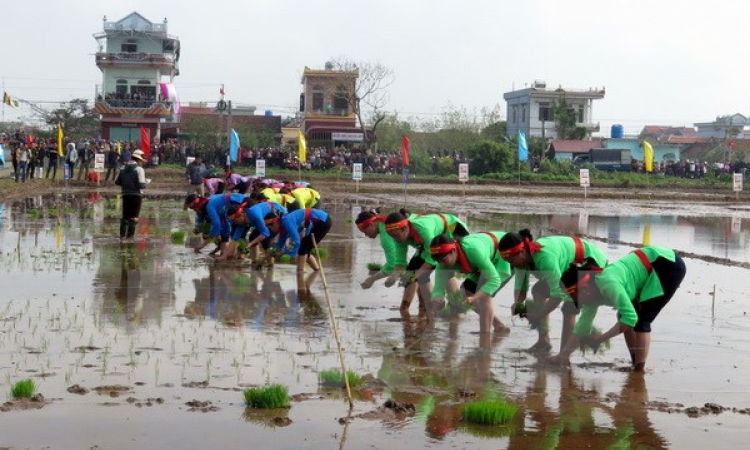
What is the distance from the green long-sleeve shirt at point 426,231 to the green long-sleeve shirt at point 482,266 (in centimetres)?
49

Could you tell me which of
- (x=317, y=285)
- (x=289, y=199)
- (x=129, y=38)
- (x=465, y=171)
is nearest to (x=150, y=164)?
(x=465, y=171)

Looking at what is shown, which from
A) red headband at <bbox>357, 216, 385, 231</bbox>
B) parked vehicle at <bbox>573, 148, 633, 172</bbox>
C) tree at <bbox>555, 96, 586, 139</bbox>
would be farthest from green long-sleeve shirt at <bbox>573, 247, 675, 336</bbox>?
tree at <bbox>555, 96, 586, 139</bbox>

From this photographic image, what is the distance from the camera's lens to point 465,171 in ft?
171

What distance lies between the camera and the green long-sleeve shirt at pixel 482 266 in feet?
36.9

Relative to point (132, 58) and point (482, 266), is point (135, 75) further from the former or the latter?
point (482, 266)

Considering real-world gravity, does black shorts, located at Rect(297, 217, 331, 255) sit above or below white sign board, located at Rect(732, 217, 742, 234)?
above

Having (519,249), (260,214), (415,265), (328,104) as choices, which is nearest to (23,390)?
(519,249)

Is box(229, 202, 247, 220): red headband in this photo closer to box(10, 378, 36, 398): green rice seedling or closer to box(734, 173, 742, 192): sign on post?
box(10, 378, 36, 398): green rice seedling

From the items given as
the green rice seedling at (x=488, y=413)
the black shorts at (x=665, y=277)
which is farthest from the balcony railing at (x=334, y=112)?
the green rice seedling at (x=488, y=413)

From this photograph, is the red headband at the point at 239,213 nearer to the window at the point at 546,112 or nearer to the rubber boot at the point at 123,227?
the rubber boot at the point at 123,227

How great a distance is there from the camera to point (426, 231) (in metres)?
12.8

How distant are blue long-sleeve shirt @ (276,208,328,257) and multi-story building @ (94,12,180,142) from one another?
5846cm

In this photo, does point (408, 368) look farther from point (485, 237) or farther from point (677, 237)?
point (677, 237)

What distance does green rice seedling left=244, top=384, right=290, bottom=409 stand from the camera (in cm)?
862
